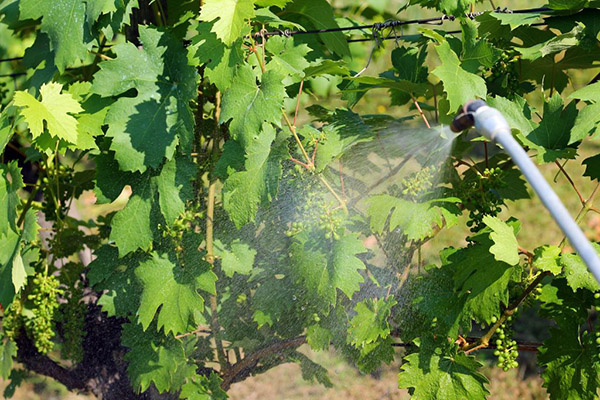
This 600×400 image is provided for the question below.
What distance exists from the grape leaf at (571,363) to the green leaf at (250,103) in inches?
40.5

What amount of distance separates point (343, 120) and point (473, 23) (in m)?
0.48

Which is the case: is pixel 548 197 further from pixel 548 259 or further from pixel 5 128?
pixel 5 128

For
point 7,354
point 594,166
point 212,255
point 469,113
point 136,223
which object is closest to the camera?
point 469,113

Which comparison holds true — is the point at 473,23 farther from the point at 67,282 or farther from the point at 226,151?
the point at 67,282

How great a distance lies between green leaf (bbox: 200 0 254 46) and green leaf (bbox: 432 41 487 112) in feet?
1.73

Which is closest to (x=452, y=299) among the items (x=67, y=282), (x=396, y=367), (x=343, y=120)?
(x=343, y=120)

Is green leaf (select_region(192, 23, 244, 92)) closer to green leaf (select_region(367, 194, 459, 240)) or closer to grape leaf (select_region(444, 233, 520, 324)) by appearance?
green leaf (select_region(367, 194, 459, 240))

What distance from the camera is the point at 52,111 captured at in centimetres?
205

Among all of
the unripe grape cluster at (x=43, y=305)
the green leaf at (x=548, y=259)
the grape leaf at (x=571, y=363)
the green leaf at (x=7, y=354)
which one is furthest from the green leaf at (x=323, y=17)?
the green leaf at (x=7, y=354)

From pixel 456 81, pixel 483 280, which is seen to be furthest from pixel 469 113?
pixel 483 280

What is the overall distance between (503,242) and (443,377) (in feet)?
1.58

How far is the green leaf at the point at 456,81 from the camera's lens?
6.17 feet

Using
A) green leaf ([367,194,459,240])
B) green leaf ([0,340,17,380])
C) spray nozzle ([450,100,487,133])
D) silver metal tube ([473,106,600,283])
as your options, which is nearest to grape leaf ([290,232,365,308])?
green leaf ([367,194,459,240])

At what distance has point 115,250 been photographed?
2.38m
